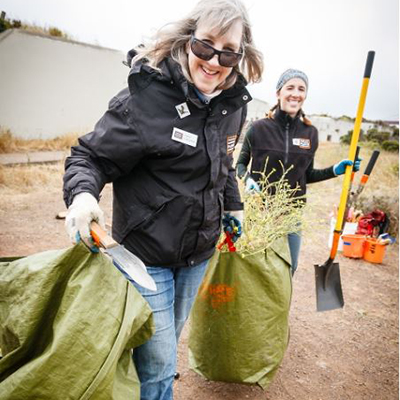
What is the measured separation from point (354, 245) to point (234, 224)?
334 cm

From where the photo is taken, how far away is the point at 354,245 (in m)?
4.62

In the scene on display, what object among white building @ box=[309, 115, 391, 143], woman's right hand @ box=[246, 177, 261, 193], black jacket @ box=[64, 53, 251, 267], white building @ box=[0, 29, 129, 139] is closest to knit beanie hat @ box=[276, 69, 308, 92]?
woman's right hand @ box=[246, 177, 261, 193]

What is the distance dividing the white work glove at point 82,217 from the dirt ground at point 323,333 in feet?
4.91

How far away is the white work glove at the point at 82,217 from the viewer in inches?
41.6

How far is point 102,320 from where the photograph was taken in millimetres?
1057

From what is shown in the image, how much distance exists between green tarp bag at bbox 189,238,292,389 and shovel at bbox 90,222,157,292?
27.7 inches

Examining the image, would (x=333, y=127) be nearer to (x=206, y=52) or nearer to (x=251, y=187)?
(x=251, y=187)

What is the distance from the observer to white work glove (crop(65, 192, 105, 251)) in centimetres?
106

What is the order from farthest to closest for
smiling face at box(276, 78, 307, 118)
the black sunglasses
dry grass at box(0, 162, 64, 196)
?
1. dry grass at box(0, 162, 64, 196)
2. smiling face at box(276, 78, 307, 118)
3. the black sunglasses

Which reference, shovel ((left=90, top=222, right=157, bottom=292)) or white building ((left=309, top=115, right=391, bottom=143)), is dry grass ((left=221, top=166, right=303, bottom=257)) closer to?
shovel ((left=90, top=222, right=157, bottom=292))

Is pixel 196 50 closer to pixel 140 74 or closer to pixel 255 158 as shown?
pixel 140 74

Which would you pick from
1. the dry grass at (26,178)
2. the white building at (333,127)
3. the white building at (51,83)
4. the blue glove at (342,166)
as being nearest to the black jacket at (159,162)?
the blue glove at (342,166)

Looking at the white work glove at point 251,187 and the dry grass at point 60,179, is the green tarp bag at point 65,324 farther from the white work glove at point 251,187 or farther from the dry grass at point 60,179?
the dry grass at point 60,179

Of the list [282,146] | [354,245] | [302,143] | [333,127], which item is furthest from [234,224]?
[333,127]
